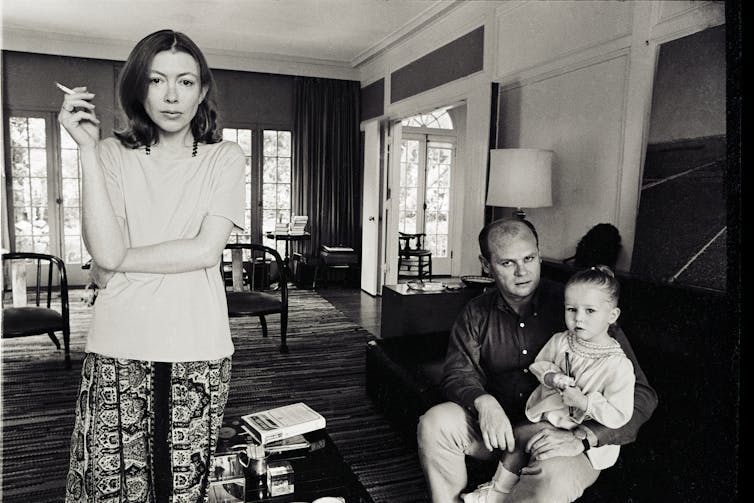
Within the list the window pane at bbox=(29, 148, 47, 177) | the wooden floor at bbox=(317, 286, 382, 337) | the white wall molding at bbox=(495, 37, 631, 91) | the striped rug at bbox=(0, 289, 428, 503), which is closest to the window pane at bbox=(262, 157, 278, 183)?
the wooden floor at bbox=(317, 286, 382, 337)

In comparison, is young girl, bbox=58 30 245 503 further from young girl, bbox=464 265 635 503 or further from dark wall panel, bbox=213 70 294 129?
dark wall panel, bbox=213 70 294 129

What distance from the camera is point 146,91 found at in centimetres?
86

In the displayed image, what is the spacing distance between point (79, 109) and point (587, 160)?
244 centimetres

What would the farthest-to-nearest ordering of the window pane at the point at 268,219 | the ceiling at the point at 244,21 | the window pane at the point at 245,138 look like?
the window pane at the point at 268,219 < the window pane at the point at 245,138 < the ceiling at the point at 244,21

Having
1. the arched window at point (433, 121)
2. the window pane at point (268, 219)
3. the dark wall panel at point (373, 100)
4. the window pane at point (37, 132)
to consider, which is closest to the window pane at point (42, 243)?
the window pane at point (37, 132)

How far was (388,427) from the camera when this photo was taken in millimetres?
2422

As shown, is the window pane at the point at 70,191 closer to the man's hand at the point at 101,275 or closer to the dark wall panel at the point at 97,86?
the dark wall panel at the point at 97,86

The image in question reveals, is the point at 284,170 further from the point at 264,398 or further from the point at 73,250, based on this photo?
the point at 264,398

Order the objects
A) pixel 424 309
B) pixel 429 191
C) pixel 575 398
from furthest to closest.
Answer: pixel 429 191, pixel 424 309, pixel 575 398

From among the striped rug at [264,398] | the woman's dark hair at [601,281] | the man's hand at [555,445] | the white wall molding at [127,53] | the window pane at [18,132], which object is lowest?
the striped rug at [264,398]

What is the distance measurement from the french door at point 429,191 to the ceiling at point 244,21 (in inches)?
56.7

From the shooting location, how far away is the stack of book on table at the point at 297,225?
579 centimetres

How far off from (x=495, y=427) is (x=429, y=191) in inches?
220

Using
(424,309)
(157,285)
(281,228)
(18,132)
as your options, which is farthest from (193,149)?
(18,132)
